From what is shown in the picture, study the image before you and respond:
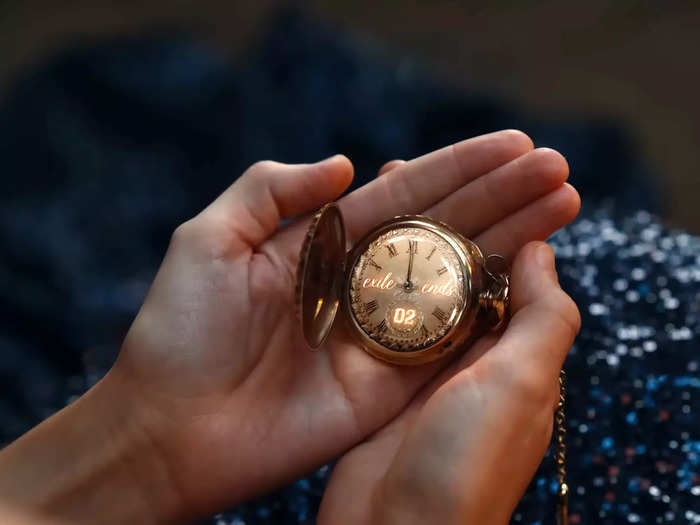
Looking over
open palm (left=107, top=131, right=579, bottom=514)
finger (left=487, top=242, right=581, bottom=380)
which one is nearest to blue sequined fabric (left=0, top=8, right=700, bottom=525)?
open palm (left=107, top=131, right=579, bottom=514)

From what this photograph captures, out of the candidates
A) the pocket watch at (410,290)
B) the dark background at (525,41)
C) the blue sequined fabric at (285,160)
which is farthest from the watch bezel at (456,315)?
the dark background at (525,41)

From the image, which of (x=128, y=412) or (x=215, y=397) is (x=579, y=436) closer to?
(x=215, y=397)

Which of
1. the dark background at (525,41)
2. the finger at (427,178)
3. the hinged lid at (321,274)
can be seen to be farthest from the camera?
the dark background at (525,41)

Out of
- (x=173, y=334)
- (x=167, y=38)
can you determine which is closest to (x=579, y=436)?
(x=173, y=334)

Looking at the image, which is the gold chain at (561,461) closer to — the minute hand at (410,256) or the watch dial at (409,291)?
the watch dial at (409,291)

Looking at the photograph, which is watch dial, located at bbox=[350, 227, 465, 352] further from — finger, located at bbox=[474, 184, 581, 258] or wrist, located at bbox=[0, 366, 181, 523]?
wrist, located at bbox=[0, 366, 181, 523]

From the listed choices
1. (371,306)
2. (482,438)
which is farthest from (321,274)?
(482,438)

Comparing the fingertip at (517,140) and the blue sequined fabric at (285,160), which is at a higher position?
the fingertip at (517,140)

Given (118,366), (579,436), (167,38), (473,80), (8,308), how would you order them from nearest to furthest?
1. (118,366)
2. (579,436)
3. (8,308)
4. (167,38)
5. (473,80)
